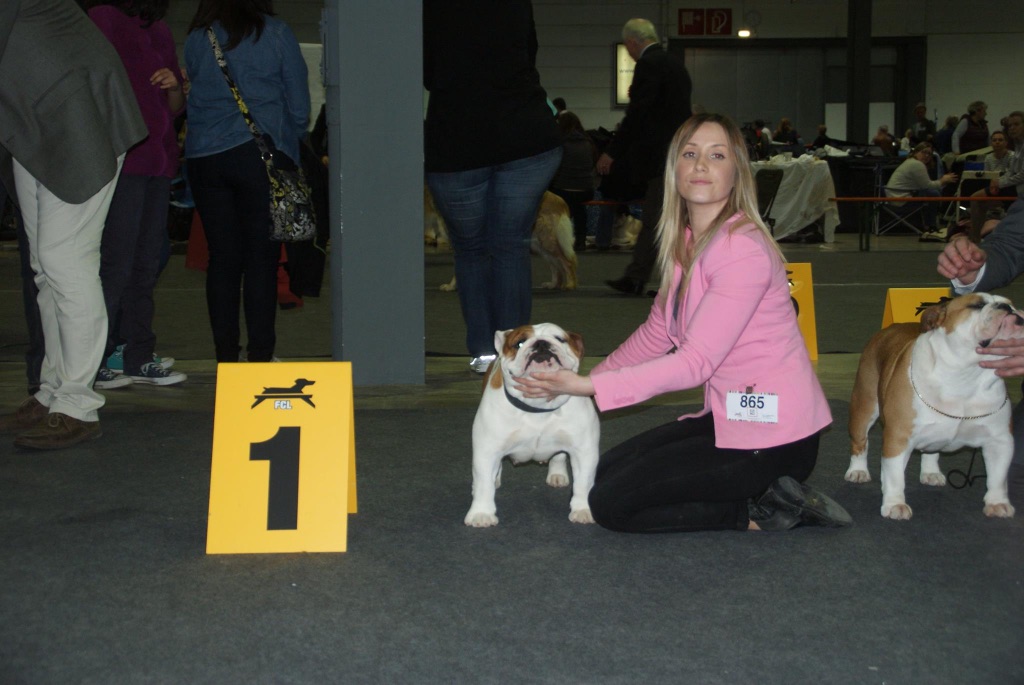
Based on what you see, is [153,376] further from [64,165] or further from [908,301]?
[908,301]

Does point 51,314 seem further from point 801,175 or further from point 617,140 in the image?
point 801,175

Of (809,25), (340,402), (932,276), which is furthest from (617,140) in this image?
(809,25)

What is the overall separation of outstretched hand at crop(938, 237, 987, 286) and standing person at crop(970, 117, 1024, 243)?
23.0 ft

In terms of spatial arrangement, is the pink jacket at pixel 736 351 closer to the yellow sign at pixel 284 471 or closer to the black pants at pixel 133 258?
the yellow sign at pixel 284 471

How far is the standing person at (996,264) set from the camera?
343 cm

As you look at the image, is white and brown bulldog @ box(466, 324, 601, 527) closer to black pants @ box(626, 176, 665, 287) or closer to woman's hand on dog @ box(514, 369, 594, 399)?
woman's hand on dog @ box(514, 369, 594, 399)

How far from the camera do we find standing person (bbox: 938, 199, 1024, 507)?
3428mm

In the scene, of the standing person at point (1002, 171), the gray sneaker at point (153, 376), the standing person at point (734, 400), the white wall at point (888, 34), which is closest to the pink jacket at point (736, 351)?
the standing person at point (734, 400)

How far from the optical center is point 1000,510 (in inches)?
127

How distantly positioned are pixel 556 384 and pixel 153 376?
2786 mm

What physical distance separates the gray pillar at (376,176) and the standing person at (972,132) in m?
14.5

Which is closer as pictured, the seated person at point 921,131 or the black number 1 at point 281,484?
the black number 1 at point 281,484

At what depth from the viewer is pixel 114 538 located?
10.0ft

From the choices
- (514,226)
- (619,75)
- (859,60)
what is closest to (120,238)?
(514,226)
